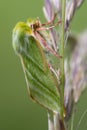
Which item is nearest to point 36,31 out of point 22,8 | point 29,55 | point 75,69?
point 29,55

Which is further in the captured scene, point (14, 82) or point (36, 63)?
point (14, 82)

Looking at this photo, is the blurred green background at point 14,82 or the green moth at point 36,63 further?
the blurred green background at point 14,82

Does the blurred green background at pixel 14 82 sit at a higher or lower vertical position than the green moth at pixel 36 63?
lower

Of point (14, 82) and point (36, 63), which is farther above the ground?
point (36, 63)

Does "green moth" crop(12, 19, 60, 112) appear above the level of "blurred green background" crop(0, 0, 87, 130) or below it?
above
